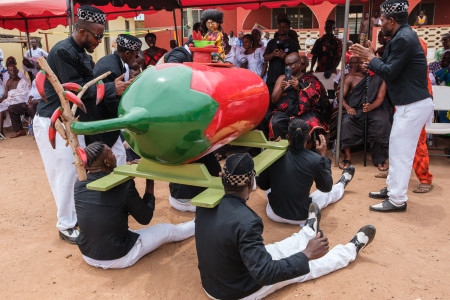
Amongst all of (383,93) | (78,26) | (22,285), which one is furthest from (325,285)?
(383,93)

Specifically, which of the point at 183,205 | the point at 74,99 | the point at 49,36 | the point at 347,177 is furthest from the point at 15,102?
the point at 49,36

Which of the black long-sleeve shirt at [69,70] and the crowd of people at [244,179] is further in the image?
the black long-sleeve shirt at [69,70]

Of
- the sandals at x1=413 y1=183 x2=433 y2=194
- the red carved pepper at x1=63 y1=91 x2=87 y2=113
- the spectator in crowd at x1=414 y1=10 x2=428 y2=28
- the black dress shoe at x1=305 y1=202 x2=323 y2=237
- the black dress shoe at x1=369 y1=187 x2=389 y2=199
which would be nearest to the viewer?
the red carved pepper at x1=63 y1=91 x2=87 y2=113

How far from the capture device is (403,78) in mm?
3268

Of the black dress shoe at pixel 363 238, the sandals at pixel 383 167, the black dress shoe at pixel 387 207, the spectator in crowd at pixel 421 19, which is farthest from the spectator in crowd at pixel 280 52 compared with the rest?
the spectator in crowd at pixel 421 19

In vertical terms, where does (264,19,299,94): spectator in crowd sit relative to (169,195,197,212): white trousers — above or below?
above

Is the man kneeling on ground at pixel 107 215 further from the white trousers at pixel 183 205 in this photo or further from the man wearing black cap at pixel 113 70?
the white trousers at pixel 183 205

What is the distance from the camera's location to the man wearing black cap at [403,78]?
3152 mm

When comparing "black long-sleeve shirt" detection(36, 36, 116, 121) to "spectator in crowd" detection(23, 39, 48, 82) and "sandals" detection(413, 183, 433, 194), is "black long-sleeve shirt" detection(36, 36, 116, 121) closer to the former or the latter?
"sandals" detection(413, 183, 433, 194)

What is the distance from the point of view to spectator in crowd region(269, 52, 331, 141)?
15.8 feet

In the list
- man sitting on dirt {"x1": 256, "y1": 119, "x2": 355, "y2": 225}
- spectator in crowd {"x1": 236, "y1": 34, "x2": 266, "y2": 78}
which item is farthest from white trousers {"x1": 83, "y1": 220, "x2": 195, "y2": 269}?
spectator in crowd {"x1": 236, "y1": 34, "x2": 266, "y2": 78}

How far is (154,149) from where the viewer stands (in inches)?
93.0

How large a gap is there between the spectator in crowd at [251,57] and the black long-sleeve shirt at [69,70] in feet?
13.9

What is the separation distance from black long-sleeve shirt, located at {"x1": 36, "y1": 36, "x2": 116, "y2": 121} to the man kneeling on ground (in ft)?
1.71
